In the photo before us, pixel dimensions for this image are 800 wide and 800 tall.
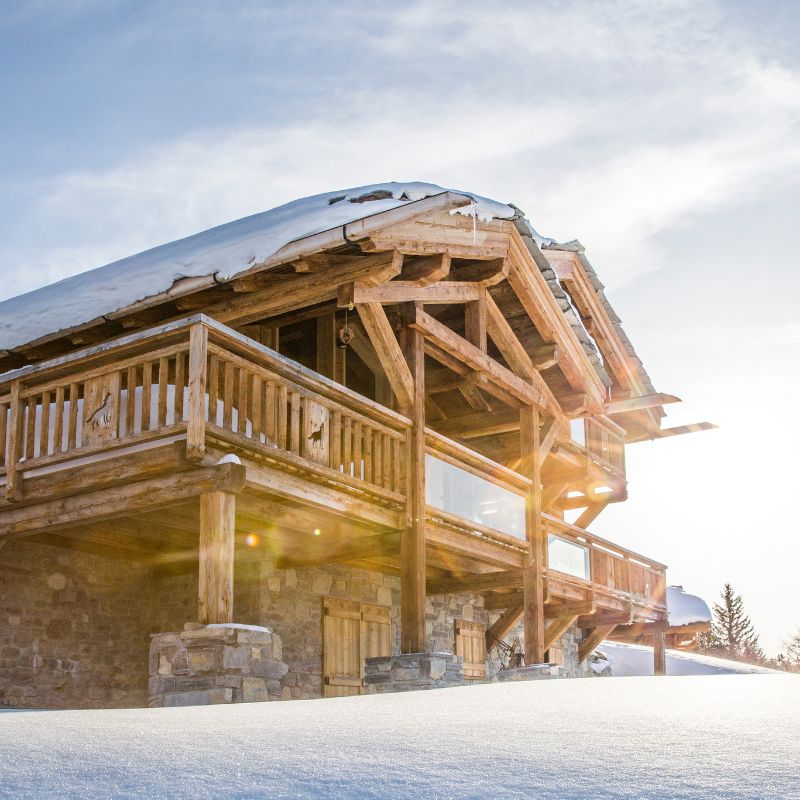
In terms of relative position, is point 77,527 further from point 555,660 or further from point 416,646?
point 555,660

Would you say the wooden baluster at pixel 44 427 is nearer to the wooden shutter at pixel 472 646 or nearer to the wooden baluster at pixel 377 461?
the wooden baluster at pixel 377 461

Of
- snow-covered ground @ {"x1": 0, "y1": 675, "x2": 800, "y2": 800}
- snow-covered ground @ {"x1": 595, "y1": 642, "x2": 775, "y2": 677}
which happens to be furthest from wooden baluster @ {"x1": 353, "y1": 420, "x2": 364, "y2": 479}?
snow-covered ground @ {"x1": 595, "y1": 642, "x2": 775, "y2": 677}

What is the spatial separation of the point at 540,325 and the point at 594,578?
16.8ft

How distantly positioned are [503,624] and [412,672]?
655 centimetres

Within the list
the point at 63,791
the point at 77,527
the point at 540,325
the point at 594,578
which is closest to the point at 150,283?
the point at 77,527

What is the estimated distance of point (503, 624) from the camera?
1734cm

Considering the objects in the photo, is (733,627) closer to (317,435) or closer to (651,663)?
(651,663)

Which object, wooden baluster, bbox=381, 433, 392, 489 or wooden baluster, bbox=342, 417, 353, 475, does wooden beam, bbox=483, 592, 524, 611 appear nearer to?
wooden baluster, bbox=381, 433, 392, 489

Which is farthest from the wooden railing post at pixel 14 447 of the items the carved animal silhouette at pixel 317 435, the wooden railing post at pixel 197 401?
the carved animal silhouette at pixel 317 435

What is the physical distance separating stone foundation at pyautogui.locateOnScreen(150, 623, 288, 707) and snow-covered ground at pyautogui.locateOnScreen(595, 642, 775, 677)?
52.1 ft

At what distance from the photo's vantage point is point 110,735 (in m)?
4.62

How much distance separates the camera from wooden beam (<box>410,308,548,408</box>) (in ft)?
40.4

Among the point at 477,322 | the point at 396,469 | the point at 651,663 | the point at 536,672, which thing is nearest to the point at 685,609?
the point at 651,663

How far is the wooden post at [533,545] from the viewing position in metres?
14.3
